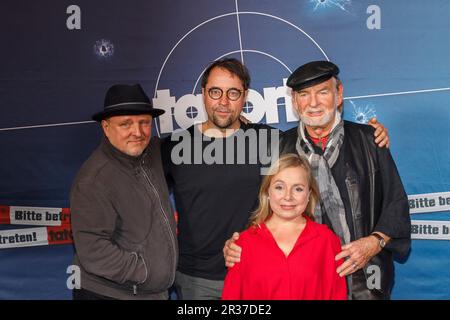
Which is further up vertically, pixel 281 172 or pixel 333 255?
pixel 281 172

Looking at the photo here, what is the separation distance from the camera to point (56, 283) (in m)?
3.59

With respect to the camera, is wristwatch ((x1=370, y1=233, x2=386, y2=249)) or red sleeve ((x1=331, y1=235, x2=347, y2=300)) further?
wristwatch ((x1=370, y1=233, x2=386, y2=249))

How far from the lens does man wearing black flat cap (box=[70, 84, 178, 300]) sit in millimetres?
2439

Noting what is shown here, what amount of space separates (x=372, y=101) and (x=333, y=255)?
4.30 feet

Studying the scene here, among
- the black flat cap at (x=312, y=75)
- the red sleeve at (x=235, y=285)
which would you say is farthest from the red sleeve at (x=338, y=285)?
the black flat cap at (x=312, y=75)

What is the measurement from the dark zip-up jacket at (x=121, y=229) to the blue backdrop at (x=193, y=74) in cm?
100

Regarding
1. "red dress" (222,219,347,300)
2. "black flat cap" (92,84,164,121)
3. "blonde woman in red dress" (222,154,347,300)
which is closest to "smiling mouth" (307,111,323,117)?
"blonde woman in red dress" (222,154,347,300)

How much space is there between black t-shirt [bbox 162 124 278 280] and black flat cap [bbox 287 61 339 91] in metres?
0.36

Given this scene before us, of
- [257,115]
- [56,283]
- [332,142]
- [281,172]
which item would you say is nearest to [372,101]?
[257,115]

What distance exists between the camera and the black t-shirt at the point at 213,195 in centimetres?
266

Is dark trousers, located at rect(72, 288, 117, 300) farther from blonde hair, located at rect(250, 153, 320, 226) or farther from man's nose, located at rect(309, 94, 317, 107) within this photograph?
man's nose, located at rect(309, 94, 317, 107)

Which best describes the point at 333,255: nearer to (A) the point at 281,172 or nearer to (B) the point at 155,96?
(A) the point at 281,172

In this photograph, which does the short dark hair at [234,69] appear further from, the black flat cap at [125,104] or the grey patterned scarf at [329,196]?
the grey patterned scarf at [329,196]
